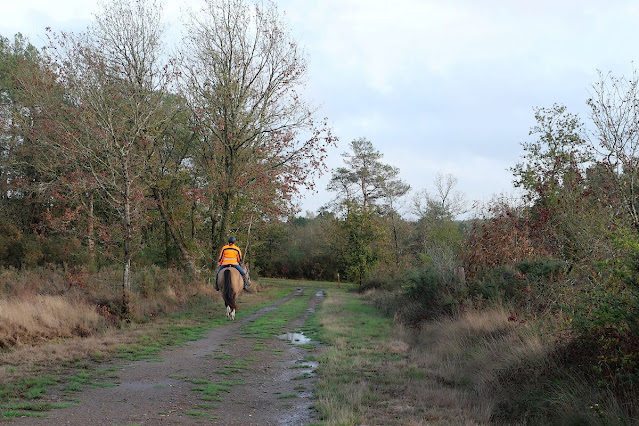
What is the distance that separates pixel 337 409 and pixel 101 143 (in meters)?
12.7

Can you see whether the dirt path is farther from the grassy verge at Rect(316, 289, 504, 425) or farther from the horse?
the horse

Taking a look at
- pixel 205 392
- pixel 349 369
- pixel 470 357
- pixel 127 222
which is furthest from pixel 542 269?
pixel 127 222

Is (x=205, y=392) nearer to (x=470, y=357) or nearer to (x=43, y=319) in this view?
(x=470, y=357)

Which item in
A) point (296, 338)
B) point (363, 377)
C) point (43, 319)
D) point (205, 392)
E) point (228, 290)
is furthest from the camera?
point (228, 290)

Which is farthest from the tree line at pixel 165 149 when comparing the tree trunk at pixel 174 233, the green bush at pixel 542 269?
the green bush at pixel 542 269

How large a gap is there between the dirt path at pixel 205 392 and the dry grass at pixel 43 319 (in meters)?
3.27

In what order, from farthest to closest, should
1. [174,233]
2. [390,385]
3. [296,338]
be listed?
[174,233]
[296,338]
[390,385]

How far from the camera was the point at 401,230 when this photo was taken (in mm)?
55625

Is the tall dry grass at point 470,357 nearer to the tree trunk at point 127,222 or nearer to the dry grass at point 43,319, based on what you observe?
the dry grass at point 43,319

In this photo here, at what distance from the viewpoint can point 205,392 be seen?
735 centimetres

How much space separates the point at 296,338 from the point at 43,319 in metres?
6.53

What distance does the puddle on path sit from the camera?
1288 centimetres

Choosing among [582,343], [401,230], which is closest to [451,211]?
[401,230]

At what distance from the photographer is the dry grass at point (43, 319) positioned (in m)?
10.8
